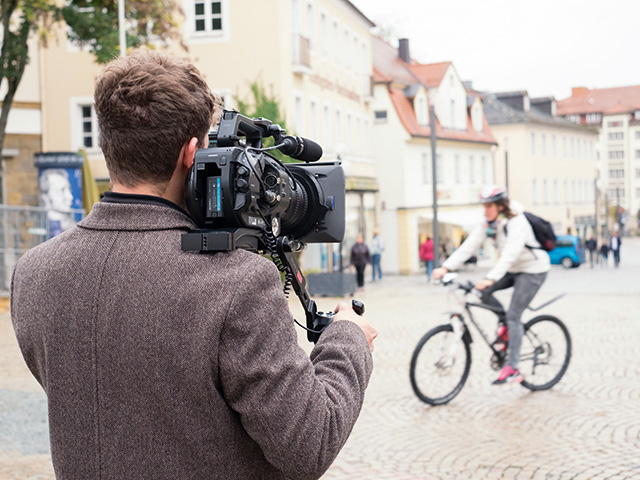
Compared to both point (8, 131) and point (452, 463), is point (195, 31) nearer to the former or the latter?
point (8, 131)

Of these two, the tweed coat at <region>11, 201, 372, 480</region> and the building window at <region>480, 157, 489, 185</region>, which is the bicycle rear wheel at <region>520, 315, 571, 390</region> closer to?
the tweed coat at <region>11, 201, 372, 480</region>

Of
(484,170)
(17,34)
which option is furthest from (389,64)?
(17,34)

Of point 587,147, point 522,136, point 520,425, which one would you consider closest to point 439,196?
point 522,136

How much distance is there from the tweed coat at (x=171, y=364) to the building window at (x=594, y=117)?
12840 cm

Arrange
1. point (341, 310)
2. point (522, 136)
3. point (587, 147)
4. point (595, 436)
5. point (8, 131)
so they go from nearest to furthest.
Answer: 1. point (341, 310)
2. point (595, 436)
3. point (8, 131)
4. point (522, 136)
5. point (587, 147)

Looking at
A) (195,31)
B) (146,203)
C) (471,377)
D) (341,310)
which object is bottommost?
(471,377)

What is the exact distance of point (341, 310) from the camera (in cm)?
215

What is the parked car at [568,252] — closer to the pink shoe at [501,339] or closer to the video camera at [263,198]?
the pink shoe at [501,339]

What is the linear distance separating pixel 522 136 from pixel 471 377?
5289 centimetres

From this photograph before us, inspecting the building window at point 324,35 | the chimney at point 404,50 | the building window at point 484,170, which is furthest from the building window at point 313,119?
the building window at point 484,170

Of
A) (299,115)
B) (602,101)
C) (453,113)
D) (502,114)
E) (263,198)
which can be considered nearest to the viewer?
(263,198)

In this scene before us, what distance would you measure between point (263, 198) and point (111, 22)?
2093 centimetres

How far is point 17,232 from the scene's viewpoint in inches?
835

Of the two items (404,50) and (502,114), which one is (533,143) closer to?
(502,114)
